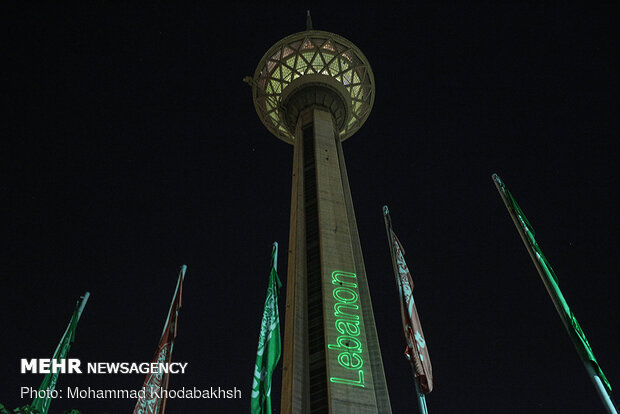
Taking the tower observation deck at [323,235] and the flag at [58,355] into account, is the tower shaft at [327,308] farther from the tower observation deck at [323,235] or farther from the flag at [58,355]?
the flag at [58,355]

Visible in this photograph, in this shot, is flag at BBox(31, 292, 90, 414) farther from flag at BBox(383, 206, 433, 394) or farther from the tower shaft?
flag at BBox(383, 206, 433, 394)

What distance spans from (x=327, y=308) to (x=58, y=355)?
502 inches

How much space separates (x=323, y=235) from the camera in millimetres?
28641

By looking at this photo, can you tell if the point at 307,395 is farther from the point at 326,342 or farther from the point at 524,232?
the point at 524,232

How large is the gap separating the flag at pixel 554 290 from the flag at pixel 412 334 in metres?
5.12

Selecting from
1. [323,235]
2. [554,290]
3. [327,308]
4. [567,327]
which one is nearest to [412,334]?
[567,327]

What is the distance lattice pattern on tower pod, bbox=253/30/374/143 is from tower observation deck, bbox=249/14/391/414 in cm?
9

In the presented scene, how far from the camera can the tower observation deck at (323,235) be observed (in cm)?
2199

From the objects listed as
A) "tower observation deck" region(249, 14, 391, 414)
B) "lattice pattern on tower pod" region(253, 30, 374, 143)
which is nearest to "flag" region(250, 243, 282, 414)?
"tower observation deck" region(249, 14, 391, 414)

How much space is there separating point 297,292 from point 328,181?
9.34 metres

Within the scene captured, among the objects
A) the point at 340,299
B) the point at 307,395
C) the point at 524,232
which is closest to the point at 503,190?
the point at 524,232

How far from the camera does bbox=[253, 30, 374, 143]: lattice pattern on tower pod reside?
4422 cm

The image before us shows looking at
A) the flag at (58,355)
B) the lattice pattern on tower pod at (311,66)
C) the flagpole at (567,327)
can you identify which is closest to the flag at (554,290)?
the flagpole at (567,327)

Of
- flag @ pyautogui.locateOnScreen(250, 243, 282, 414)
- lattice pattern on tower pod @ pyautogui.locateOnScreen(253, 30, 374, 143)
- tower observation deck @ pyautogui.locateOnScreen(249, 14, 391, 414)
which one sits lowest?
flag @ pyautogui.locateOnScreen(250, 243, 282, 414)
